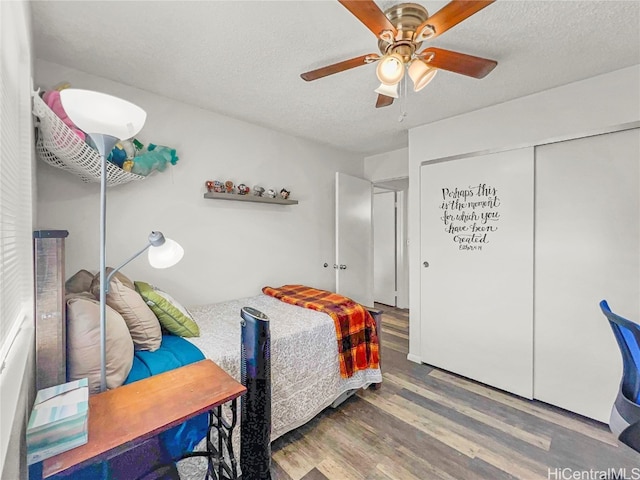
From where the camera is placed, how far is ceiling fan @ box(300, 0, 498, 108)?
3.51 feet

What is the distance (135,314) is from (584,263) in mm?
2879

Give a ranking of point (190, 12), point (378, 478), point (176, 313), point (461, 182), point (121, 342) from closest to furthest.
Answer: point (121, 342)
point (190, 12)
point (378, 478)
point (176, 313)
point (461, 182)

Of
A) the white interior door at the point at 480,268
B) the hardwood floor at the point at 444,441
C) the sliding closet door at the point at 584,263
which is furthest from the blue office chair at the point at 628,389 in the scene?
the white interior door at the point at 480,268

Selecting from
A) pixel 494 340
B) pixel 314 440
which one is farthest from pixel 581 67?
pixel 314 440

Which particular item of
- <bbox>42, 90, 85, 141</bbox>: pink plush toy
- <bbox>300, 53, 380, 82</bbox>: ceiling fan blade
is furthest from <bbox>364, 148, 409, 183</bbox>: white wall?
<bbox>42, 90, 85, 141</bbox>: pink plush toy

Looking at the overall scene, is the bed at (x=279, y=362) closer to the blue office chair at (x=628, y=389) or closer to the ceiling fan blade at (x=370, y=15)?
the blue office chair at (x=628, y=389)

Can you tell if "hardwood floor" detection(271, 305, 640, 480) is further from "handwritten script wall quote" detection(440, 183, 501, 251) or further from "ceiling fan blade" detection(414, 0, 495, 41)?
"ceiling fan blade" detection(414, 0, 495, 41)

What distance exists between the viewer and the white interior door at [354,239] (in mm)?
3166

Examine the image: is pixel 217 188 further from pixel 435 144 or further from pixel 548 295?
pixel 548 295

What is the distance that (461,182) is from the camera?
254 cm

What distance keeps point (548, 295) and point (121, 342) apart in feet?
9.04

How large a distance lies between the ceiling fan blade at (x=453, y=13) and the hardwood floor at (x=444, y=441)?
2161mm

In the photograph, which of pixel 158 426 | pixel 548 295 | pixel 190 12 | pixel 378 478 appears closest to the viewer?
pixel 158 426

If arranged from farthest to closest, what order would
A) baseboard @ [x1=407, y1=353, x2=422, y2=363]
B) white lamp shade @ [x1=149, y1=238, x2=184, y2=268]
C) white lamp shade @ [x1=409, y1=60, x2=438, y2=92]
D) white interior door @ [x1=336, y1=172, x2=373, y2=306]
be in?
white interior door @ [x1=336, y1=172, x2=373, y2=306] → baseboard @ [x1=407, y1=353, x2=422, y2=363] → white lamp shade @ [x1=409, y1=60, x2=438, y2=92] → white lamp shade @ [x1=149, y1=238, x2=184, y2=268]
